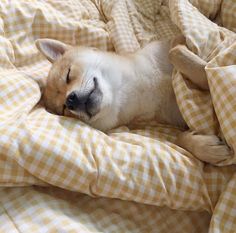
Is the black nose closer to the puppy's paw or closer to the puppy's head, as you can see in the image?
the puppy's head

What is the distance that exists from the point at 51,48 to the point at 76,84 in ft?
1.24

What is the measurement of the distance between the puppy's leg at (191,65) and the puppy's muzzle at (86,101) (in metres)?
0.44

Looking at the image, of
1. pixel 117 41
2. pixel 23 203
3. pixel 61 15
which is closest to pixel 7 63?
pixel 61 15

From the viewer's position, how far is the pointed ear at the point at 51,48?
195cm

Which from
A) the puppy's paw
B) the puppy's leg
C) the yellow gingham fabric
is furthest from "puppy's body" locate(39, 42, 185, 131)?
the puppy's paw

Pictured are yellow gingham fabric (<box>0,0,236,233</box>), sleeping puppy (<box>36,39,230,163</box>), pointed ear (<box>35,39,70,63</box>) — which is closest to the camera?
yellow gingham fabric (<box>0,0,236,233</box>)

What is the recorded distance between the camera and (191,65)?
163cm

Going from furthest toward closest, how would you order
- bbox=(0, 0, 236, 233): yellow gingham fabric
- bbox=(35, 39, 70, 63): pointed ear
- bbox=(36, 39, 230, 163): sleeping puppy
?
bbox=(35, 39, 70, 63): pointed ear
bbox=(36, 39, 230, 163): sleeping puppy
bbox=(0, 0, 236, 233): yellow gingham fabric

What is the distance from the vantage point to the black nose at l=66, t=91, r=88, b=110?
5.54 feet

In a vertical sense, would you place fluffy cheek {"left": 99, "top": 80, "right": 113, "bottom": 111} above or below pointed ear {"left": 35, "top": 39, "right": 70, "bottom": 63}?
below

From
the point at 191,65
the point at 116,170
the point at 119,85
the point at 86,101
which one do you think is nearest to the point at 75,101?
the point at 86,101

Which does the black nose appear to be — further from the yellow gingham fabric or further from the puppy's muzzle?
the yellow gingham fabric

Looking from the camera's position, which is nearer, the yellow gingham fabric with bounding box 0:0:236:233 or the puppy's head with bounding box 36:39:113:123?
the yellow gingham fabric with bounding box 0:0:236:233

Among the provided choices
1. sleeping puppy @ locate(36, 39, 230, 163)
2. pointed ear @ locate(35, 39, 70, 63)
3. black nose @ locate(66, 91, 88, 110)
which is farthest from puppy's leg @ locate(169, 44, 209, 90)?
Result: pointed ear @ locate(35, 39, 70, 63)
